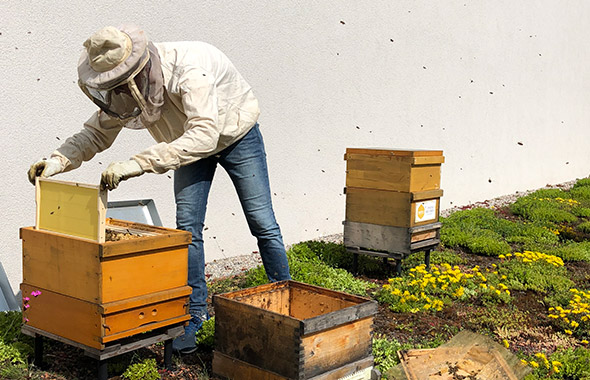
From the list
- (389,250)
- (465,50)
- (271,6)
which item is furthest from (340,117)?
(465,50)

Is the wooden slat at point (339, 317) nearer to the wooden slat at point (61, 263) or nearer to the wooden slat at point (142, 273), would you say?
the wooden slat at point (142, 273)

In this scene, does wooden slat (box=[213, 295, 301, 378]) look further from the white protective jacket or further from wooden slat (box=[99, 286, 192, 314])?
the white protective jacket

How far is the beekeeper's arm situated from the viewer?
312 cm

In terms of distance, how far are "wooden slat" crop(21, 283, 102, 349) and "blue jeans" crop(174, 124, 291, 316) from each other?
75 centimetres

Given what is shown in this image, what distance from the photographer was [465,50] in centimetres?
890

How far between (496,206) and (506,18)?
299 cm

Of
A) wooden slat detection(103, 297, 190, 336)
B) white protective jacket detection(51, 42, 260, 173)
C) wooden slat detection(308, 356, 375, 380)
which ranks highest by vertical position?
white protective jacket detection(51, 42, 260, 173)

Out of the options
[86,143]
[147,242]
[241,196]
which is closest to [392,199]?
[241,196]

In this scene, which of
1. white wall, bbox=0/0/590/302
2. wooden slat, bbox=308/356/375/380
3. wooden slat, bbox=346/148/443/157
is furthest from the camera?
wooden slat, bbox=346/148/443/157

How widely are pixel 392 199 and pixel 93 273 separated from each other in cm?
270

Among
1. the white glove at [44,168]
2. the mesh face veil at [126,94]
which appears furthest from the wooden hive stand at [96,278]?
the mesh face veil at [126,94]

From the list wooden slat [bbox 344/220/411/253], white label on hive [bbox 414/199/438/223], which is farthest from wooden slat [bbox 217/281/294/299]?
white label on hive [bbox 414/199/438/223]

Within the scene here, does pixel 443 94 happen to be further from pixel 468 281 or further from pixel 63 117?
pixel 63 117

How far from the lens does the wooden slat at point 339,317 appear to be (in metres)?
2.54
